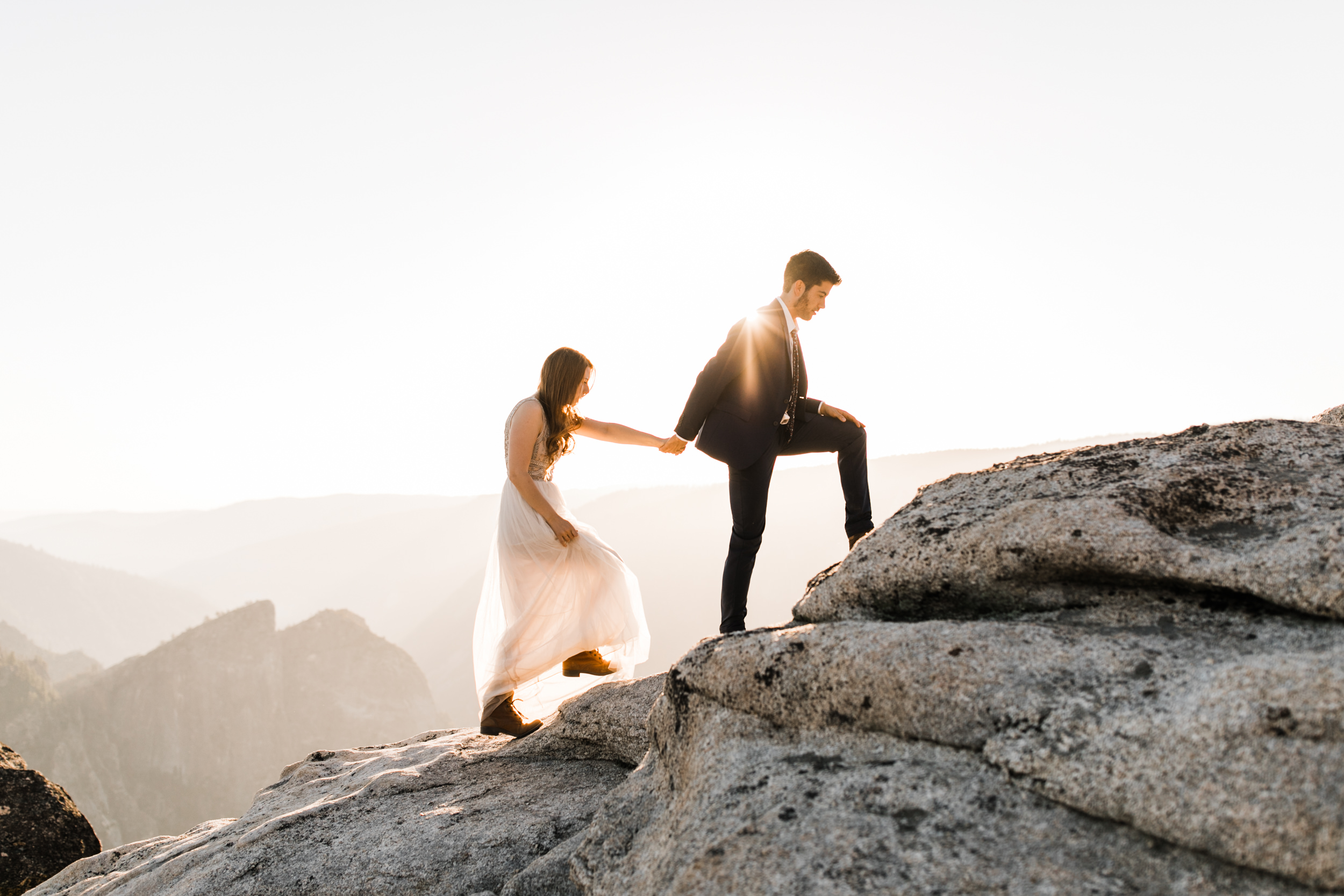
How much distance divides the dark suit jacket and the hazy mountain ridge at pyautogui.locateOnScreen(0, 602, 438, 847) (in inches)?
2503

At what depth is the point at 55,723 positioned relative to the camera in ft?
186

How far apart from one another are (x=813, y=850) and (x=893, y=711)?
634 mm

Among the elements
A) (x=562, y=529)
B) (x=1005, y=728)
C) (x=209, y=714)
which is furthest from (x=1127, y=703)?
(x=209, y=714)

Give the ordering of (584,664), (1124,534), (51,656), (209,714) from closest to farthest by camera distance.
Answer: (1124,534)
(584,664)
(209,714)
(51,656)

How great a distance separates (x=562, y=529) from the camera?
5371 mm

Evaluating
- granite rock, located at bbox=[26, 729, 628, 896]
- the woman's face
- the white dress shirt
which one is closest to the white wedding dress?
the woman's face

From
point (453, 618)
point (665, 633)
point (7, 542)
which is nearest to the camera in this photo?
point (665, 633)

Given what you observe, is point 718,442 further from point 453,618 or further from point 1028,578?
point 453,618

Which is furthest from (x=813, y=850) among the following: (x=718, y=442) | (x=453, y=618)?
(x=453, y=618)

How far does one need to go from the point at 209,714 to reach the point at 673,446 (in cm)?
7708

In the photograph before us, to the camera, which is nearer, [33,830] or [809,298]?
[809,298]

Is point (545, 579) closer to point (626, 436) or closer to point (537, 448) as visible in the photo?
point (537, 448)

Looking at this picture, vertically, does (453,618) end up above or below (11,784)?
below

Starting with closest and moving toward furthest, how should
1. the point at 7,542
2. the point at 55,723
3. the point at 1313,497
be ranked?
the point at 1313,497, the point at 55,723, the point at 7,542
